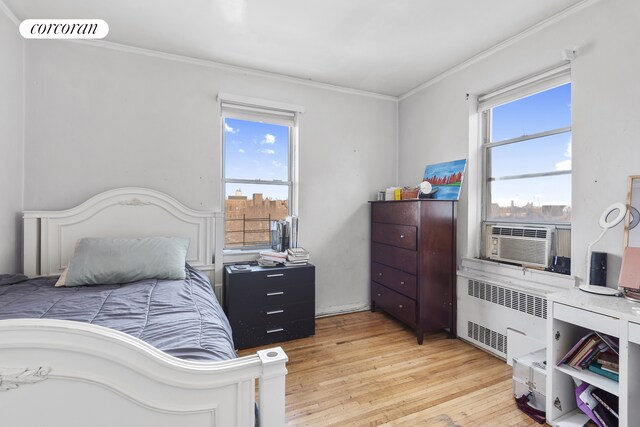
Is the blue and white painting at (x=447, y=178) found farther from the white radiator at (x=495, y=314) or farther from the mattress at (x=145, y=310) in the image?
the mattress at (x=145, y=310)

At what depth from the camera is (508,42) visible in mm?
2379

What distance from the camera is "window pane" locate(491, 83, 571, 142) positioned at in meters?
2.17

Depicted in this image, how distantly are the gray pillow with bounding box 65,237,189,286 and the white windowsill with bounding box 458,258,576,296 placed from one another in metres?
2.40

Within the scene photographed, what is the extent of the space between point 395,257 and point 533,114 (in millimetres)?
1648

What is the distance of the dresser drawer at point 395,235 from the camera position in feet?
8.87

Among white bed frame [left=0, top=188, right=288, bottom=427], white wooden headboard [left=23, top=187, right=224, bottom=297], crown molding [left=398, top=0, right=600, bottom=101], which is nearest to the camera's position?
white bed frame [left=0, top=188, right=288, bottom=427]

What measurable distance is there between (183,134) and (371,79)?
1948 mm

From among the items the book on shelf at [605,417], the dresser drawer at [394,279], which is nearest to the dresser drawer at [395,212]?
the dresser drawer at [394,279]

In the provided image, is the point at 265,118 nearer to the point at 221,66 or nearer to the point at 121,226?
the point at 221,66

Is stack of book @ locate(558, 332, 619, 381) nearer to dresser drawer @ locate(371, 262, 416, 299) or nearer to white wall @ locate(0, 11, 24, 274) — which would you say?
dresser drawer @ locate(371, 262, 416, 299)

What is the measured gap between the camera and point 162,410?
0.86m

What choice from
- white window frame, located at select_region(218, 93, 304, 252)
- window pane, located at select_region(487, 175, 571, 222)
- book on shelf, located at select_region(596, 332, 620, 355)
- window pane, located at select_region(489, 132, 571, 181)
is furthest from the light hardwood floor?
window pane, located at select_region(489, 132, 571, 181)

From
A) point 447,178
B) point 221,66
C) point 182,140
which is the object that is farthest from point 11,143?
point 447,178

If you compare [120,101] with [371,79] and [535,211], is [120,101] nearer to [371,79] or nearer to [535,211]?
[371,79]
